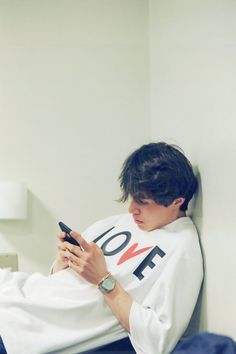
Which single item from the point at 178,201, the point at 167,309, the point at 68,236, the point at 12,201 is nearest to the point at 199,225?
the point at 178,201

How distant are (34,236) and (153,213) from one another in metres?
0.99

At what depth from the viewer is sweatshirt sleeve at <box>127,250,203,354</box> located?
1187 millimetres

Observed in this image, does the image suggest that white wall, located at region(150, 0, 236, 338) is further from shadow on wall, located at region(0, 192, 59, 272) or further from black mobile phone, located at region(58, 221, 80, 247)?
shadow on wall, located at region(0, 192, 59, 272)

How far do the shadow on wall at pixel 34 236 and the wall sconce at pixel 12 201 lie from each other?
0.10m

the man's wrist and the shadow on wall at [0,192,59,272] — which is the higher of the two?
the man's wrist

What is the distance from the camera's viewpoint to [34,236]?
2262mm

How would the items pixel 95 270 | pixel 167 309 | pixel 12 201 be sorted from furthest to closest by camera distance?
pixel 12 201, pixel 95 270, pixel 167 309

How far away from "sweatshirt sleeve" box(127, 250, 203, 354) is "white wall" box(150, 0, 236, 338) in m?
0.06

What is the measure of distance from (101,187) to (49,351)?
1.15m

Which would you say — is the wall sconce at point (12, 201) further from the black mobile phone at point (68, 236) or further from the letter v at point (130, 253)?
the letter v at point (130, 253)

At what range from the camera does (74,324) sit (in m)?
1.29

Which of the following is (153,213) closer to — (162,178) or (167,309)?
(162,178)

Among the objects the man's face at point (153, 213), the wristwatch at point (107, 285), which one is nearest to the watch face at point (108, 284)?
the wristwatch at point (107, 285)

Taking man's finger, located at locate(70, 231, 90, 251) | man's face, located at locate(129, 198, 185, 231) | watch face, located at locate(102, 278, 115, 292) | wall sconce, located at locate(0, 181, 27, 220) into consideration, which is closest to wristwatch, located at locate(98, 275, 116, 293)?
watch face, located at locate(102, 278, 115, 292)
